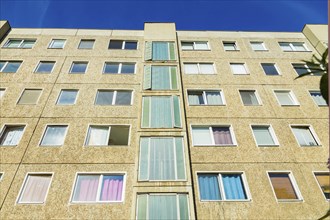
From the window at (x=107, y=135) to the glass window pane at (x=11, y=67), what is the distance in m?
8.02

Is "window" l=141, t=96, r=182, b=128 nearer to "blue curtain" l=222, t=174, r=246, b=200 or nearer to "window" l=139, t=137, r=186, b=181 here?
"window" l=139, t=137, r=186, b=181

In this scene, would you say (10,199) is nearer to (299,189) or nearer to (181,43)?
(299,189)

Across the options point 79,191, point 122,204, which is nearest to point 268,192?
point 122,204

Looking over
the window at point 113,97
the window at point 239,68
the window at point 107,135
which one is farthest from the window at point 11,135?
the window at point 239,68

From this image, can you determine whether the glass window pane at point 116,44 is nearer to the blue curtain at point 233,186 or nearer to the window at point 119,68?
the window at point 119,68

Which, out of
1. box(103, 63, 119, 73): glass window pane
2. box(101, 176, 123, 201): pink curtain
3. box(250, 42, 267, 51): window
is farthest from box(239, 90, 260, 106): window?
box(101, 176, 123, 201): pink curtain

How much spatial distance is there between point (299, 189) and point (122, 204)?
25.4 ft

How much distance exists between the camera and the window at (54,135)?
12797 mm

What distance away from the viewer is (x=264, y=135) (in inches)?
539

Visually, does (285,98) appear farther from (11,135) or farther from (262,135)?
(11,135)

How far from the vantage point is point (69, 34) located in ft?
68.1

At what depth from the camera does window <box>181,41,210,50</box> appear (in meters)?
20.2

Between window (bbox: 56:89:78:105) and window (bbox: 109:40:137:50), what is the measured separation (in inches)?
228

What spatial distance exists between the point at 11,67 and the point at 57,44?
3.91 m
